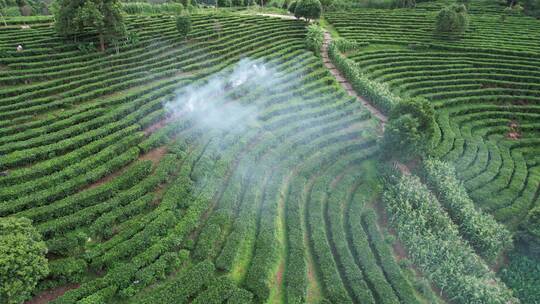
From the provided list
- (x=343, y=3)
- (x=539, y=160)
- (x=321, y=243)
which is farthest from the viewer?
(x=343, y=3)

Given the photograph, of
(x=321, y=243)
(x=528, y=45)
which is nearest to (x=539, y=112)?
(x=528, y=45)

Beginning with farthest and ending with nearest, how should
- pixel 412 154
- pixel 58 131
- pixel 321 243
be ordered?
1. pixel 412 154
2. pixel 58 131
3. pixel 321 243

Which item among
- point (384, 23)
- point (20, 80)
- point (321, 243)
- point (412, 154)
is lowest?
point (321, 243)

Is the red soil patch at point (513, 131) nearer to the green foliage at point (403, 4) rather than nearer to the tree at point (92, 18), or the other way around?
the green foliage at point (403, 4)

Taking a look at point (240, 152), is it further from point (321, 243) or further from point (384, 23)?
point (384, 23)

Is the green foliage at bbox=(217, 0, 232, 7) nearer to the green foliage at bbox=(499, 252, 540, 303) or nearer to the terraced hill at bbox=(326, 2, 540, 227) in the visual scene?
the terraced hill at bbox=(326, 2, 540, 227)

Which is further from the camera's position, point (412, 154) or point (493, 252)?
point (412, 154)

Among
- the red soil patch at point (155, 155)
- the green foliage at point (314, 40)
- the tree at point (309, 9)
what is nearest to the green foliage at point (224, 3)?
the tree at point (309, 9)

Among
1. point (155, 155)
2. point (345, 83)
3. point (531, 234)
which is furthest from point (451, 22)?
point (155, 155)
